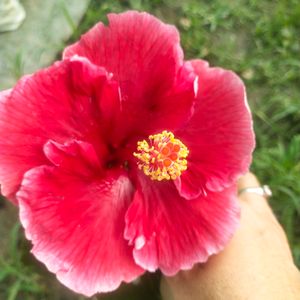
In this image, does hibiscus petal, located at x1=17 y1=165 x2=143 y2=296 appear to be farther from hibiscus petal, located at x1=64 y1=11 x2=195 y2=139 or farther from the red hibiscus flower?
hibiscus petal, located at x1=64 y1=11 x2=195 y2=139

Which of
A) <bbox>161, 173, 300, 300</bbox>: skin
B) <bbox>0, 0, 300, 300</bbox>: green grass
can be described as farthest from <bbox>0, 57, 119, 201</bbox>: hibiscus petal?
<bbox>0, 0, 300, 300</bbox>: green grass

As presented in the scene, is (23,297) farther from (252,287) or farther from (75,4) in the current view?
(75,4)

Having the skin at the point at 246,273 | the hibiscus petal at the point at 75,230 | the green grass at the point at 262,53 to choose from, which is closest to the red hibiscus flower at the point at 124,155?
Answer: the hibiscus petal at the point at 75,230

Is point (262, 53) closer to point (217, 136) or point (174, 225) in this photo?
point (217, 136)

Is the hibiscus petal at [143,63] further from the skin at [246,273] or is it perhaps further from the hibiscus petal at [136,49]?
the skin at [246,273]

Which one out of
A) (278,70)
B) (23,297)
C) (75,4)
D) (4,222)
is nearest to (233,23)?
(278,70)

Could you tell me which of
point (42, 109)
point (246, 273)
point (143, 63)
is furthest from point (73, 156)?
point (246, 273)
